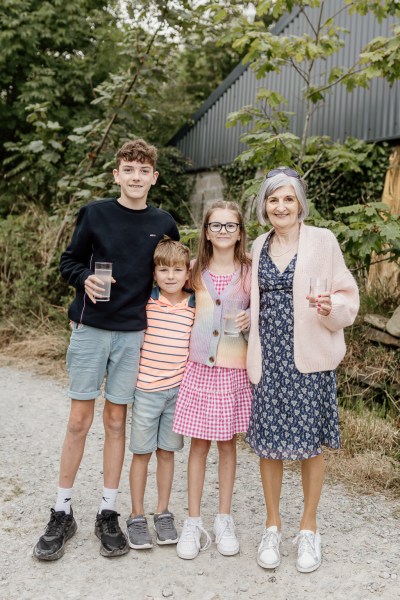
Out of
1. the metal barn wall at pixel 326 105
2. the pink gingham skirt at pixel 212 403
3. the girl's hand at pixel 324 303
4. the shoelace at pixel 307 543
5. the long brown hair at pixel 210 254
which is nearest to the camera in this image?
the girl's hand at pixel 324 303

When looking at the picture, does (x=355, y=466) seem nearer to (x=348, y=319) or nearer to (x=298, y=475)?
(x=298, y=475)

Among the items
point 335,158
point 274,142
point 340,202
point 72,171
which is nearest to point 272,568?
point 274,142

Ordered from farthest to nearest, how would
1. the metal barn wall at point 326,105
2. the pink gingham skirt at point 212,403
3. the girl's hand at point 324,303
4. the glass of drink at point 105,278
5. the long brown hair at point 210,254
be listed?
the metal barn wall at point 326,105, the long brown hair at point 210,254, the pink gingham skirt at point 212,403, the glass of drink at point 105,278, the girl's hand at point 324,303

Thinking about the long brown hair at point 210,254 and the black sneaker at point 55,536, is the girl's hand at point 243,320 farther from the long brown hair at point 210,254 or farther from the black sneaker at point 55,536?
the black sneaker at point 55,536

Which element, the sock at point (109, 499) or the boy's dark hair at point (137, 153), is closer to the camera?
the boy's dark hair at point (137, 153)

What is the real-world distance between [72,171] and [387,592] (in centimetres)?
888

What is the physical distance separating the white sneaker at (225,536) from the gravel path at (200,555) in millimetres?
39

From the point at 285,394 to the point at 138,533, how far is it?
1010 mm

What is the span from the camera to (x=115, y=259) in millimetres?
2801

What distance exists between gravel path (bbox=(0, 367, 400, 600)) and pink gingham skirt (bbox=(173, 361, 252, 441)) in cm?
61

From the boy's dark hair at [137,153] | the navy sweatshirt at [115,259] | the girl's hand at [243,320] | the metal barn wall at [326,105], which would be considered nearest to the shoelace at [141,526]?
the navy sweatshirt at [115,259]

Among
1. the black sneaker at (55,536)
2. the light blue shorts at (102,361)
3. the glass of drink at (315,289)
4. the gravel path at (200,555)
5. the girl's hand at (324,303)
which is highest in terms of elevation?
the glass of drink at (315,289)

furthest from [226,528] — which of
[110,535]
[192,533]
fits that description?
[110,535]

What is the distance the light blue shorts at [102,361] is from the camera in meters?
2.81
